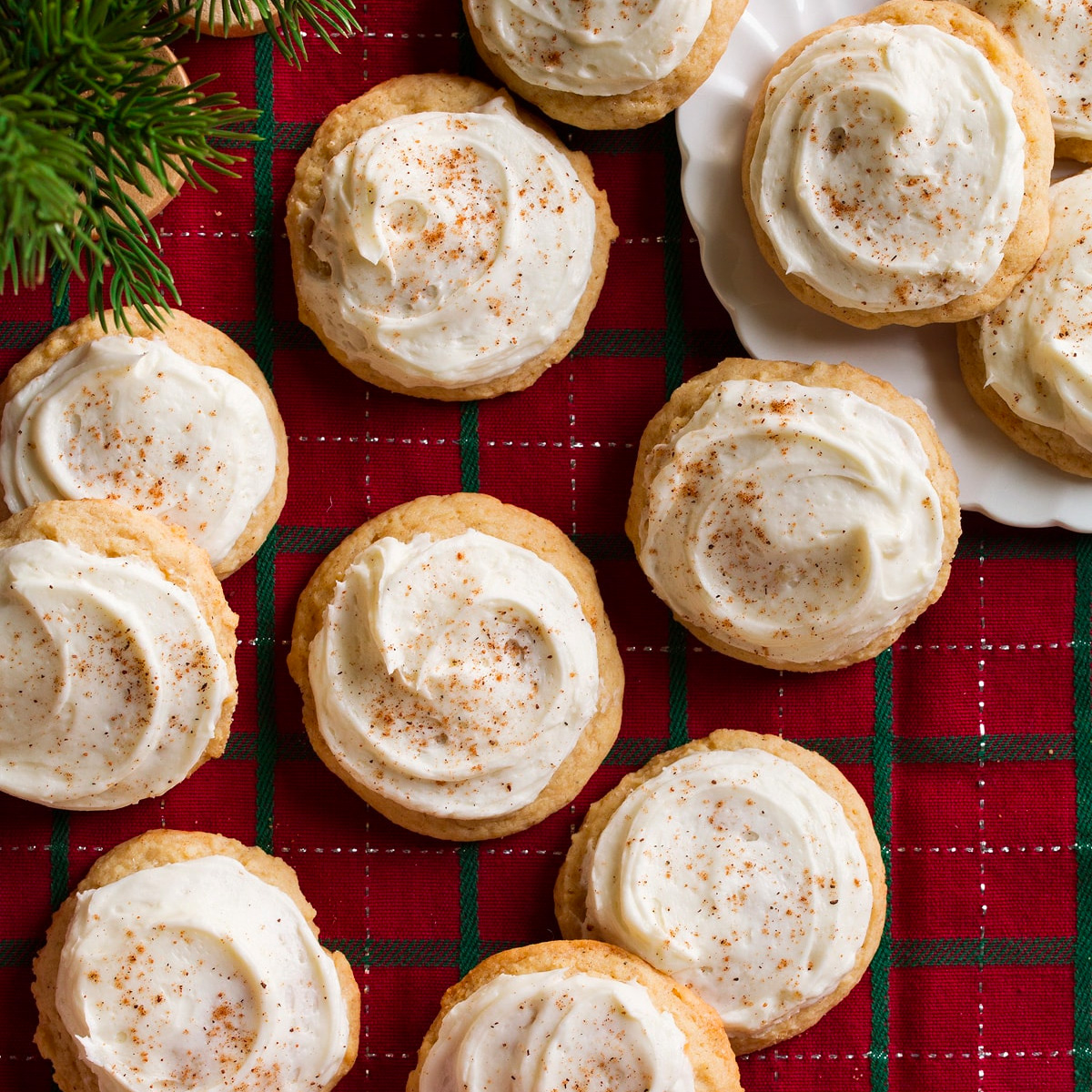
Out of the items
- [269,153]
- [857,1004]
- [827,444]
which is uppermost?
[269,153]

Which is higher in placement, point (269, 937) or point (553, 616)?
point (553, 616)

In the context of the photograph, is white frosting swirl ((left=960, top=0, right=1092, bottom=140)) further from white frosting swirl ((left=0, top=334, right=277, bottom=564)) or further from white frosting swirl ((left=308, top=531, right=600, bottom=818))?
white frosting swirl ((left=0, top=334, right=277, bottom=564))

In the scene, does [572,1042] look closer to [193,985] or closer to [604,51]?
[193,985]

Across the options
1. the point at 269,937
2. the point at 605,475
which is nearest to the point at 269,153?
the point at 605,475

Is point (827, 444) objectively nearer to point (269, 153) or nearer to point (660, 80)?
point (660, 80)

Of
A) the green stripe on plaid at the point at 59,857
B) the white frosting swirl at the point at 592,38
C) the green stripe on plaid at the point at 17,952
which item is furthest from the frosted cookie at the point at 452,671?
the white frosting swirl at the point at 592,38

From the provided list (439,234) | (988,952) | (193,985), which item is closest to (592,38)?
(439,234)

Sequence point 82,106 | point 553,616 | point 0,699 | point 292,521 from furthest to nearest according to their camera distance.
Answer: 1. point 292,521
2. point 553,616
3. point 0,699
4. point 82,106

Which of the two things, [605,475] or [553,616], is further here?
[605,475]

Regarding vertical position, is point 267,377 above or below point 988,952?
above
